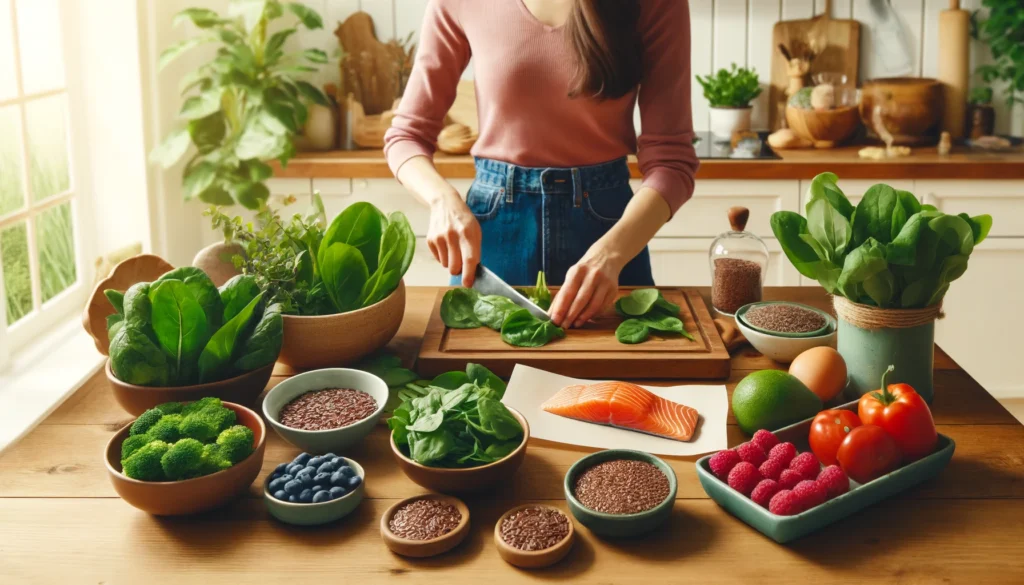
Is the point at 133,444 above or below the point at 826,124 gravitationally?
below

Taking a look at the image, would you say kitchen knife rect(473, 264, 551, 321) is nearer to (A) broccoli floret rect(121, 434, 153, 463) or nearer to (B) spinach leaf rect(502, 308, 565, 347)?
(B) spinach leaf rect(502, 308, 565, 347)

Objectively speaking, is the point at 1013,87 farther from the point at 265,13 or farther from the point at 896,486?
the point at 896,486

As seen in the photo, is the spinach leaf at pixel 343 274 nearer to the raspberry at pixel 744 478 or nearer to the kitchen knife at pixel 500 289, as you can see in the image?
the kitchen knife at pixel 500 289

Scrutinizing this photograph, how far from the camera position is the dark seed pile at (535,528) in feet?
3.27

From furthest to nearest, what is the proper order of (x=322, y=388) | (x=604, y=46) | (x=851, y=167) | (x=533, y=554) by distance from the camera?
1. (x=851, y=167)
2. (x=604, y=46)
3. (x=322, y=388)
4. (x=533, y=554)

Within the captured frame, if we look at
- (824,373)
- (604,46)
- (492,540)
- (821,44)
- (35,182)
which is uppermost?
(821,44)

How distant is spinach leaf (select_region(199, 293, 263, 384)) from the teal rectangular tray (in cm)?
60

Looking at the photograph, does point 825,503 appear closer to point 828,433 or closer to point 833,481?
point 833,481

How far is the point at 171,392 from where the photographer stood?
122 centimetres

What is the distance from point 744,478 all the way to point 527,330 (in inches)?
19.9

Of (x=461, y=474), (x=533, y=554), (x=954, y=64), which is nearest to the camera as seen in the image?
(x=533, y=554)

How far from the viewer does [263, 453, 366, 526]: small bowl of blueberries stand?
1.05 metres

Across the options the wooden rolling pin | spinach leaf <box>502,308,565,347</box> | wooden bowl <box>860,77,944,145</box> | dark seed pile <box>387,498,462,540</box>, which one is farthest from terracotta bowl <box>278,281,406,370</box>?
the wooden rolling pin

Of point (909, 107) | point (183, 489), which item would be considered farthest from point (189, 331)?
point (909, 107)
